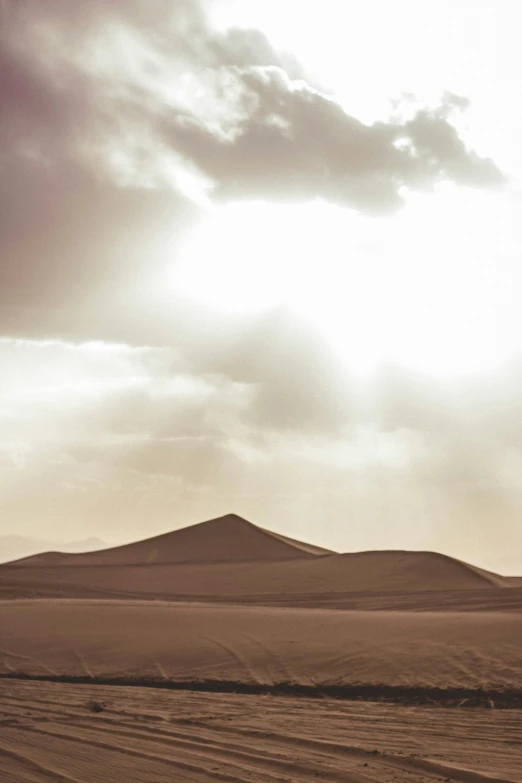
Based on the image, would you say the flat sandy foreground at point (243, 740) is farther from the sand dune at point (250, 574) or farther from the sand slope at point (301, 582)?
the sand dune at point (250, 574)

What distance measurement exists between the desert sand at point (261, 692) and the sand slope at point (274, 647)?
0.15 ft

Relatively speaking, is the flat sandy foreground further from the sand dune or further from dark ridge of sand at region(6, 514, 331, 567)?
dark ridge of sand at region(6, 514, 331, 567)

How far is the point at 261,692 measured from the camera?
534 inches

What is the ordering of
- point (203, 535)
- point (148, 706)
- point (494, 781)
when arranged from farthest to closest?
point (203, 535) → point (148, 706) → point (494, 781)

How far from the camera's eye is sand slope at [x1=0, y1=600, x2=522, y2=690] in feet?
47.3

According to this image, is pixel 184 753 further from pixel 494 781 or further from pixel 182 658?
pixel 182 658

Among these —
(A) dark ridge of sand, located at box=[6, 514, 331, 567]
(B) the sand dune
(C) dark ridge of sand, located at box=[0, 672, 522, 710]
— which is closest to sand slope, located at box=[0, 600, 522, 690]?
(C) dark ridge of sand, located at box=[0, 672, 522, 710]

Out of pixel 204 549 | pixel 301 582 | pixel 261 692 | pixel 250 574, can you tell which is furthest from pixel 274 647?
pixel 204 549

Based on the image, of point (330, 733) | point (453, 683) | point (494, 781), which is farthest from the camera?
point (453, 683)

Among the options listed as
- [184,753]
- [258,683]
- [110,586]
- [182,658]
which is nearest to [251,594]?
[110,586]

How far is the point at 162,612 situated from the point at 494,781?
1602 cm

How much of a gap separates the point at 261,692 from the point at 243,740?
421cm

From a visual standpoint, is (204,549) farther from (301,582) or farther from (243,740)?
(243,740)

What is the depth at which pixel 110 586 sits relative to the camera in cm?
3791
